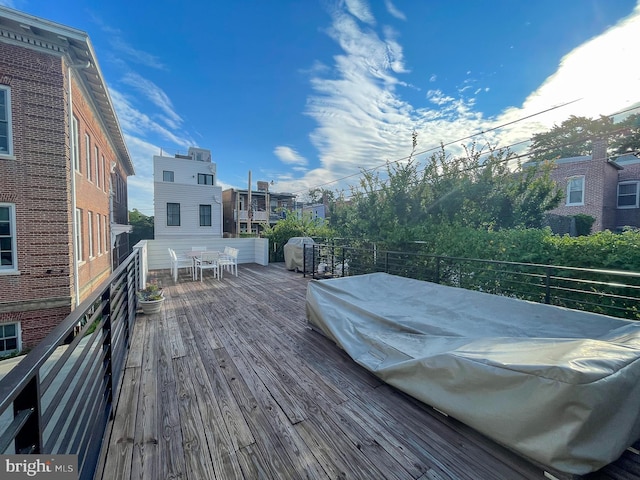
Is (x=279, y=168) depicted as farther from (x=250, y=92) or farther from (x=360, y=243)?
(x=360, y=243)

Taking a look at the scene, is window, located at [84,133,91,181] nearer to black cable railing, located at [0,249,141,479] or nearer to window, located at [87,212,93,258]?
window, located at [87,212,93,258]

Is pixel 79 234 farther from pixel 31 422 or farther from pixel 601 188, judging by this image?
pixel 601 188

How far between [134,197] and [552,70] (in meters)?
23.9

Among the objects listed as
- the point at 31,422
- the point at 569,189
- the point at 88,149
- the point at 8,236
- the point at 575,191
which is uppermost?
the point at 88,149

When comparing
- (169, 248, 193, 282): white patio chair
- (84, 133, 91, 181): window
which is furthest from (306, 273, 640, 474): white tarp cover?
(84, 133, 91, 181): window

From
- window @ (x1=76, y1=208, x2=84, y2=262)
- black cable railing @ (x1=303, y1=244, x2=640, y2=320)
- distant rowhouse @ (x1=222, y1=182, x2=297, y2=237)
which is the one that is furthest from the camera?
distant rowhouse @ (x1=222, y1=182, x2=297, y2=237)

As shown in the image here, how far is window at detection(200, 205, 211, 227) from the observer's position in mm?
15305

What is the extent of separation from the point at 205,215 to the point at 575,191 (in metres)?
18.3

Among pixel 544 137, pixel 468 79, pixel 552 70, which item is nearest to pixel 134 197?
pixel 468 79

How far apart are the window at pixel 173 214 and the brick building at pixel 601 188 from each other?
58.9 feet

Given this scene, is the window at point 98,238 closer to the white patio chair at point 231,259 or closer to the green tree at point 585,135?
the white patio chair at point 231,259

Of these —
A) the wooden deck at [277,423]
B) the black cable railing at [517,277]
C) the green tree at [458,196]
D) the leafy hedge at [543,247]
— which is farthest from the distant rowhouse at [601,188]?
the wooden deck at [277,423]

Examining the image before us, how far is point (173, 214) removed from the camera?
1456 cm

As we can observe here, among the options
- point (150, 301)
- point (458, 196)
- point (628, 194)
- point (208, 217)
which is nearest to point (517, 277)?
point (458, 196)
